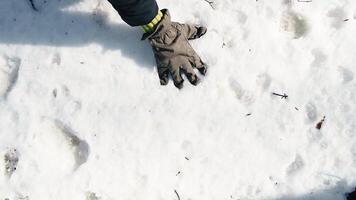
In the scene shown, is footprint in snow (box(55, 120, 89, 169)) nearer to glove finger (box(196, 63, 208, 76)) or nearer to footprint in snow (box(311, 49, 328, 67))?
glove finger (box(196, 63, 208, 76))

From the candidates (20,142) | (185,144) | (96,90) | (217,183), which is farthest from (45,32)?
(217,183)

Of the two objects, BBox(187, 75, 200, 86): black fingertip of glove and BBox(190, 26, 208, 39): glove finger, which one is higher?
BBox(190, 26, 208, 39): glove finger

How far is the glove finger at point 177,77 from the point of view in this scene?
9.05 feet

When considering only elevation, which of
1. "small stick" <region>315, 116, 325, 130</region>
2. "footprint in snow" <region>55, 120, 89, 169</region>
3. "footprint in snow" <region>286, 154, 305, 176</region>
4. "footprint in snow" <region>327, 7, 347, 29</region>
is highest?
"footprint in snow" <region>327, 7, 347, 29</region>

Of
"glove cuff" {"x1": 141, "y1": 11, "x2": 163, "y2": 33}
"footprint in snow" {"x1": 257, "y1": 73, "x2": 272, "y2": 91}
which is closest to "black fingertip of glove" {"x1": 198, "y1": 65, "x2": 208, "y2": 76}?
"footprint in snow" {"x1": 257, "y1": 73, "x2": 272, "y2": 91}

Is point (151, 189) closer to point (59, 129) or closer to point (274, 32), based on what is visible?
point (59, 129)

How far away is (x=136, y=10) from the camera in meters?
2.24

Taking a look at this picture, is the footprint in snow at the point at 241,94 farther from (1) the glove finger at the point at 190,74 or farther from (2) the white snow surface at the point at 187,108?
(1) the glove finger at the point at 190,74

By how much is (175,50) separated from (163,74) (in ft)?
0.62

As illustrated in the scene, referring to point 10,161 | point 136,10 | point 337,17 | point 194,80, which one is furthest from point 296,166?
point 10,161

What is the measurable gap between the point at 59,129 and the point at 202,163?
886 mm

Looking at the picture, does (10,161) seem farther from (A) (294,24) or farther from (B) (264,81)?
(A) (294,24)

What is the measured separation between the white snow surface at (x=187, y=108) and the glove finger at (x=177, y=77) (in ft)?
0.14

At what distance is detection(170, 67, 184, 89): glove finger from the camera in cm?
276
